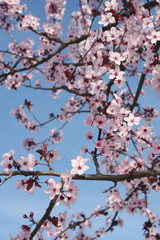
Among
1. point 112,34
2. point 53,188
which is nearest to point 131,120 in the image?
point 112,34

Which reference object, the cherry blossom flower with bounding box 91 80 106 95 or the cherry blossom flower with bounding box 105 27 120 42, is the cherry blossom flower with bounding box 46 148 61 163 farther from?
the cherry blossom flower with bounding box 105 27 120 42

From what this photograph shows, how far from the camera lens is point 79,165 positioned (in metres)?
2.66

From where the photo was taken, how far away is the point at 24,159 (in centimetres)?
257

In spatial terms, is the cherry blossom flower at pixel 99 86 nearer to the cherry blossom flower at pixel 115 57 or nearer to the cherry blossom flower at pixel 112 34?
the cherry blossom flower at pixel 115 57

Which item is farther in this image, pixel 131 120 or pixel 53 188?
pixel 131 120

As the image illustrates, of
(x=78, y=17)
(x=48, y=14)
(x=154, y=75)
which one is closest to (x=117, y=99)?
Result: (x=154, y=75)

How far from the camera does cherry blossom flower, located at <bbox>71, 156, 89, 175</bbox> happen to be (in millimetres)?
2609

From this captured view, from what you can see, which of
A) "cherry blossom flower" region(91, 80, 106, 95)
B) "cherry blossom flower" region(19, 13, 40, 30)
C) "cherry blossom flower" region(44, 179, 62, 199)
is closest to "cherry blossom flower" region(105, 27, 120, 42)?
"cherry blossom flower" region(91, 80, 106, 95)

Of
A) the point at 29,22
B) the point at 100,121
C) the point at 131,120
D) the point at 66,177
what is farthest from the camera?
the point at 29,22

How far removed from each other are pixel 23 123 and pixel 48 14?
4.21 m

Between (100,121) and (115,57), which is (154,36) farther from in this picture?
(100,121)

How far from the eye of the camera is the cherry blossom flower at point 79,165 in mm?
2609

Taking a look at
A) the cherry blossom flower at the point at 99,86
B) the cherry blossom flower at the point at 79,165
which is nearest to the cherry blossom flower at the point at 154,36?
the cherry blossom flower at the point at 99,86

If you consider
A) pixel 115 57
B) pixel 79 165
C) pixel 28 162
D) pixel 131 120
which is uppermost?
pixel 115 57
